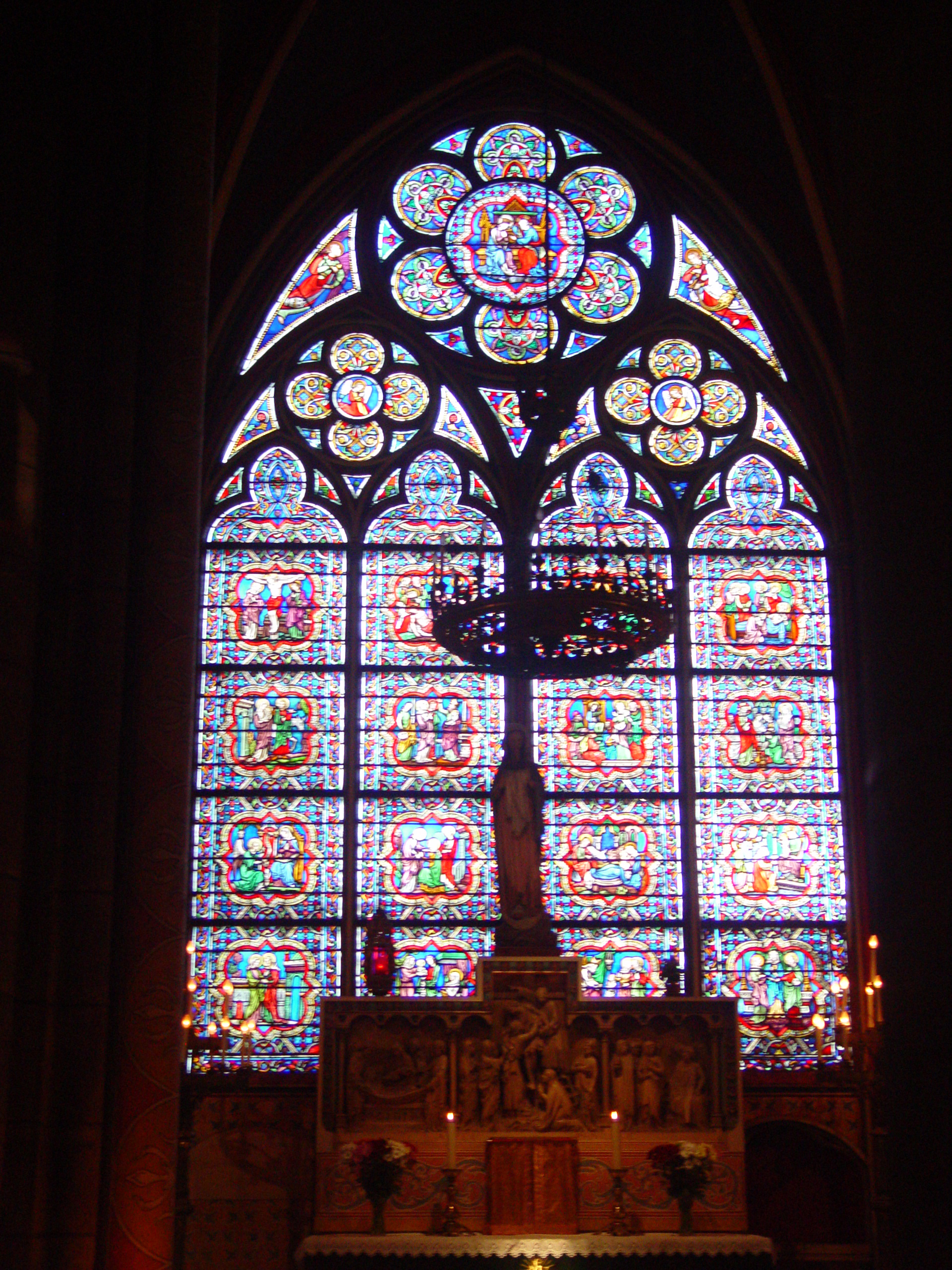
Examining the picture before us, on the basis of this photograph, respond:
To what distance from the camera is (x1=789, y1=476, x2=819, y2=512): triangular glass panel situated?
17.8 m

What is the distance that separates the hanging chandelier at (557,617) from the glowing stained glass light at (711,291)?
6.18 meters

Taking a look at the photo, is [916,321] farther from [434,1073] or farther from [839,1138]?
[839,1138]

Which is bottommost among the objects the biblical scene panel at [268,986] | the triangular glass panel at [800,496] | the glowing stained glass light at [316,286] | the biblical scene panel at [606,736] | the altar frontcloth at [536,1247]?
the altar frontcloth at [536,1247]

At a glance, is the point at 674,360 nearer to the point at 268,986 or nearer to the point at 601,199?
the point at 601,199

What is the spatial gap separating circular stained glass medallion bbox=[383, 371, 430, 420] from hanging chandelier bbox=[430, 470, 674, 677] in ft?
17.2

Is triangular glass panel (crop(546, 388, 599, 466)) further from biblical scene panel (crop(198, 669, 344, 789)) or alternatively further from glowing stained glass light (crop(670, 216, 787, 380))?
biblical scene panel (crop(198, 669, 344, 789))

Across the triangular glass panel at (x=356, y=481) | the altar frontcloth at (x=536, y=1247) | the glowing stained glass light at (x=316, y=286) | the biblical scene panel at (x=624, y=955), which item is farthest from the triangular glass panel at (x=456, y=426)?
the altar frontcloth at (x=536, y=1247)

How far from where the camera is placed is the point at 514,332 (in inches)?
721

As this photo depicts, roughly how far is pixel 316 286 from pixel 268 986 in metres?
7.23

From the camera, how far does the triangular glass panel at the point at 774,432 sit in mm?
18031

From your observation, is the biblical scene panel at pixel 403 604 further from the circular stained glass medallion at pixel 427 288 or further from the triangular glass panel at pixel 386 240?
the triangular glass panel at pixel 386 240

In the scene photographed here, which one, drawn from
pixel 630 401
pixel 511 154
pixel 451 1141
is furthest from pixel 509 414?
pixel 451 1141

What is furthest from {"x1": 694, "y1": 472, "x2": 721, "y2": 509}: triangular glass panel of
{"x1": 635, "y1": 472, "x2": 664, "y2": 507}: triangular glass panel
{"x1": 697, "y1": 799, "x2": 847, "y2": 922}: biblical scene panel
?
{"x1": 697, "y1": 799, "x2": 847, "y2": 922}: biblical scene panel

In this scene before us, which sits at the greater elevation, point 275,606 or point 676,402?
point 676,402
